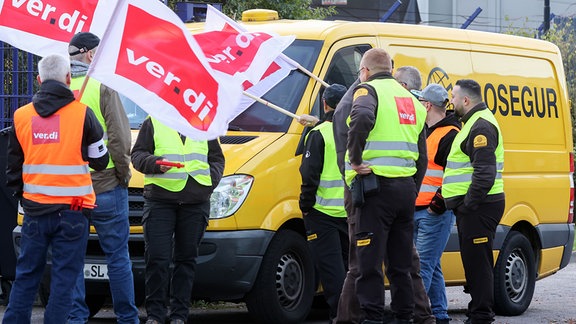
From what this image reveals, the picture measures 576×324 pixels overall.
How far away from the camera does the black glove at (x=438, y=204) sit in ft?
31.5

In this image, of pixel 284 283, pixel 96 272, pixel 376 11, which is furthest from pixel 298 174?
pixel 376 11

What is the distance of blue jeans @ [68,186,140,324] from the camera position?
845cm

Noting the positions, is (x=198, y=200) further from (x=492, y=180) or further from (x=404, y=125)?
(x=492, y=180)

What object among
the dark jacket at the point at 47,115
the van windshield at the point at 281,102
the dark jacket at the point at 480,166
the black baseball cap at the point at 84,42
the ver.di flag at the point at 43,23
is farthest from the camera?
the van windshield at the point at 281,102

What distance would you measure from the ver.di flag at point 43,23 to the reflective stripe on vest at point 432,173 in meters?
2.70

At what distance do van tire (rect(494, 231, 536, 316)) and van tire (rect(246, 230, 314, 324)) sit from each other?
2.35 metres

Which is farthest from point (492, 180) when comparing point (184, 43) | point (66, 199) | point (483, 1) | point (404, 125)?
point (483, 1)

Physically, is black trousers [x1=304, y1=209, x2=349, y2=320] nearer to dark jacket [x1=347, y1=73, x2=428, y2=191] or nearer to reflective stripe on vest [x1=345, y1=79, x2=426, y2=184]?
reflective stripe on vest [x1=345, y1=79, x2=426, y2=184]

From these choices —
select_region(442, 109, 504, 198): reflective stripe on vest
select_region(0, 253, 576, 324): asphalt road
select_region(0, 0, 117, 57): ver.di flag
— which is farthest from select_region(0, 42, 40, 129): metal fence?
select_region(442, 109, 504, 198): reflective stripe on vest

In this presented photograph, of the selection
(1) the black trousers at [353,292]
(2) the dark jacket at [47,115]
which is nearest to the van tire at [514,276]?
(1) the black trousers at [353,292]

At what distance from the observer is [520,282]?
11773mm

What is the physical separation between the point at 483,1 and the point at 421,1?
12.5 ft

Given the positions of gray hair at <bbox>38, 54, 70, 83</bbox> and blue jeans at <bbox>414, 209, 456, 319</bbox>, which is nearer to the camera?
gray hair at <bbox>38, 54, 70, 83</bbox>

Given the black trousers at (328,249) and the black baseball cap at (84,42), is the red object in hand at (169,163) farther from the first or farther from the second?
the black trousers at (328,249)
